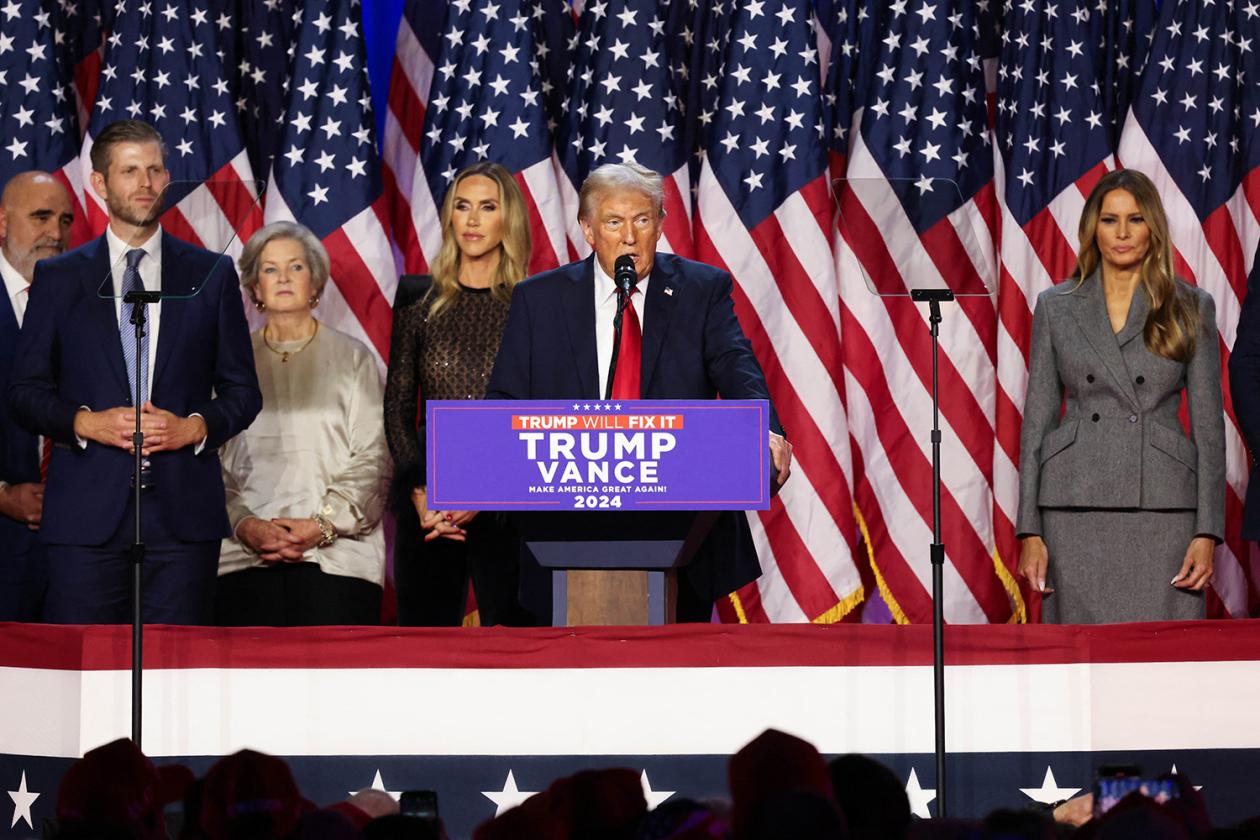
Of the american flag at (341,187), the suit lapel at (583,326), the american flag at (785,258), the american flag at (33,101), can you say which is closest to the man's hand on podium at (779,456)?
the suit lapel at (583,326)

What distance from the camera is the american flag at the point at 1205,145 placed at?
18.3ft

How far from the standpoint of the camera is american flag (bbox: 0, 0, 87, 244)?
5617 mm

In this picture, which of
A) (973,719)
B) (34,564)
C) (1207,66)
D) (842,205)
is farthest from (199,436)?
(1207,66)

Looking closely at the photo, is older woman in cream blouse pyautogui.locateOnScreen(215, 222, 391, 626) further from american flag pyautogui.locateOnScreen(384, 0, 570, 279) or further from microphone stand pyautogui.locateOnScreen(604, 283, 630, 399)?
microphone stand pyautogui.locateOnScreen(604, 283, 630, 399)

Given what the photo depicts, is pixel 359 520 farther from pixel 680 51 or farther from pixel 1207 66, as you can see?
pixel 1207 66

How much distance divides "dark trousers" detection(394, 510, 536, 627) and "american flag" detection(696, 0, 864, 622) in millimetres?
1032

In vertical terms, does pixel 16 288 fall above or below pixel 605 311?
above

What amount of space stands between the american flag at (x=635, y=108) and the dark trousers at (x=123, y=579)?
1.82m

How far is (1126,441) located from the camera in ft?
14.9

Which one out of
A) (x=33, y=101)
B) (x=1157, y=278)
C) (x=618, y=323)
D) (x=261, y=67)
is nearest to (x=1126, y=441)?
(x=1157, y=278)

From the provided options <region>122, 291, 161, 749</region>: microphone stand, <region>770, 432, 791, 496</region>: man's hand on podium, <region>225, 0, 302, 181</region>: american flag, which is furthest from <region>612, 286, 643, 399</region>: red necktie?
<region>225, 0, 302, 181</region>: american flag

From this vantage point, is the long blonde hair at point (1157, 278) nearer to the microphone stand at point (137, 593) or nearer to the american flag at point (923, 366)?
the american flag at point (923, 366)

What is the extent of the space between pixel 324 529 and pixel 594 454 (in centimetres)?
191

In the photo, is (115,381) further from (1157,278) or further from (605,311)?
(1157,278)
